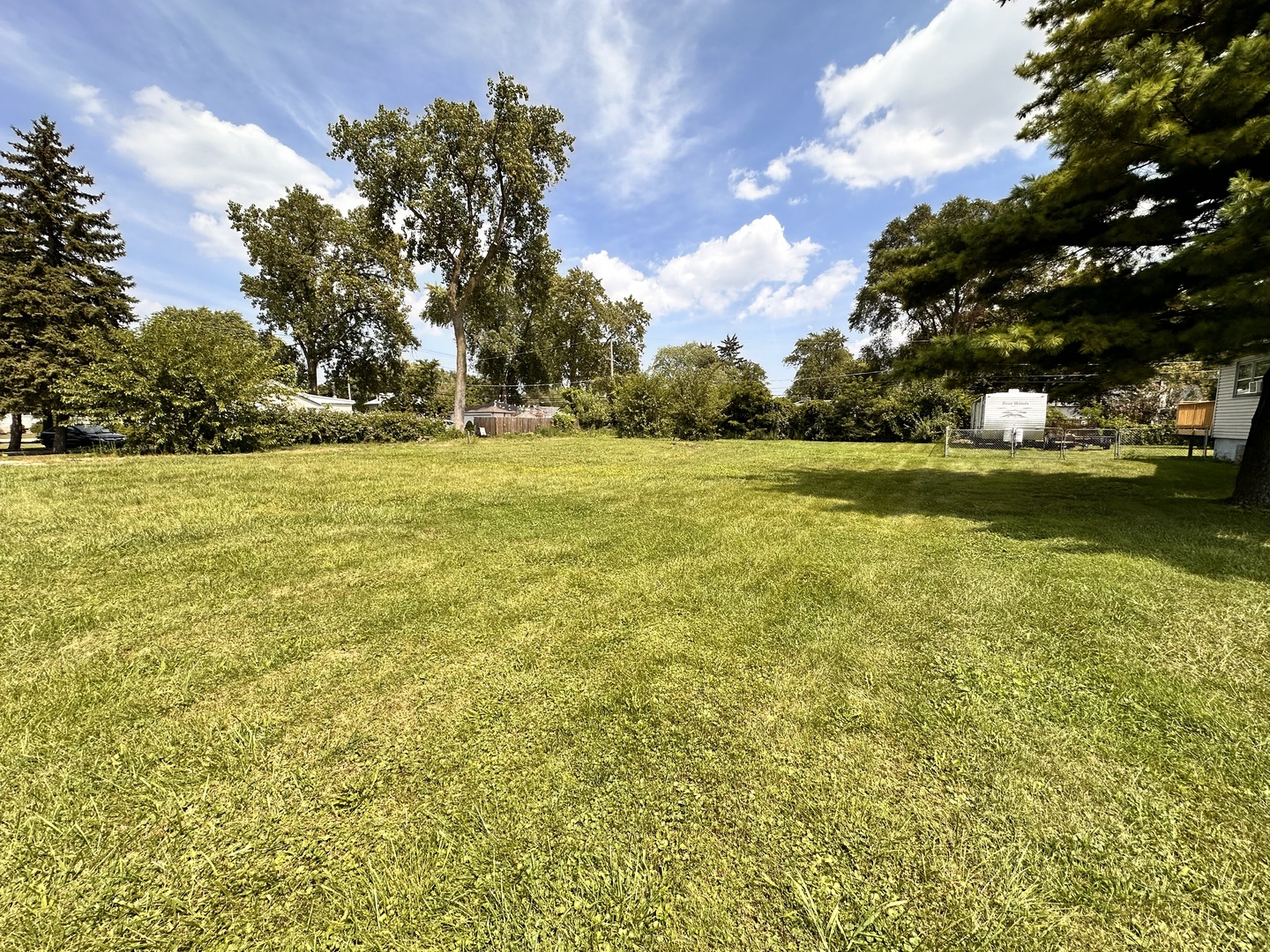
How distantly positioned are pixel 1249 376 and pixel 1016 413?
228 inches

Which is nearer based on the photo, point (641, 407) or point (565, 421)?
point (641, 407)

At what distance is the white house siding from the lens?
12227mm

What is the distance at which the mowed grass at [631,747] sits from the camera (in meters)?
1.37

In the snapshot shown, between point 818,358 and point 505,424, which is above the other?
point 818,358

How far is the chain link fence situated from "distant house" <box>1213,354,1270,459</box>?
158cm

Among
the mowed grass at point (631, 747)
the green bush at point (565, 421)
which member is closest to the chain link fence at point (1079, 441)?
the mowed grass at point (631, 747)

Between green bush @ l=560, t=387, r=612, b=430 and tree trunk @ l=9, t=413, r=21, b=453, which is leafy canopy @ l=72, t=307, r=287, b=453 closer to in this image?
tree trunk @ l=9, t=413, r=21, b=453

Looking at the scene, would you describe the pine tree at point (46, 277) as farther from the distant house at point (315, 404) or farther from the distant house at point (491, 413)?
the distant house at point (491, 413)

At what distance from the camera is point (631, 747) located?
2018mm

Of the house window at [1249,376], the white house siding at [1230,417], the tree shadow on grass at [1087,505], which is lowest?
the tree shadow on grass at [1087,505]

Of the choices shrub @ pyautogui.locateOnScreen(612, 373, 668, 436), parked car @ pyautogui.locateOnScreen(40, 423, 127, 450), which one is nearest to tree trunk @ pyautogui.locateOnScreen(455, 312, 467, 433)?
shrub @ pyautogui.locateOnScreen(612, 373, 668, 436)

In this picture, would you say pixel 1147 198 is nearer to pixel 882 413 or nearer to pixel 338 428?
pixel 882 413

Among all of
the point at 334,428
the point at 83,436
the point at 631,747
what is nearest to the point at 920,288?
the point at 631,747

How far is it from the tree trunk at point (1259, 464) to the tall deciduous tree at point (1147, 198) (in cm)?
2
